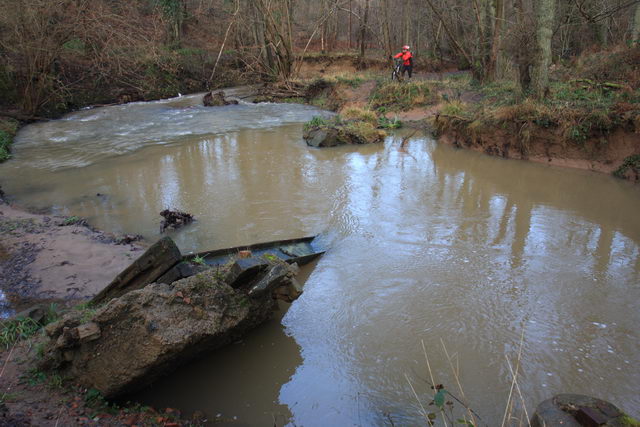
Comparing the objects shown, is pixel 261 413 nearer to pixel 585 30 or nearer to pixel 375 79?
pixel 375 79

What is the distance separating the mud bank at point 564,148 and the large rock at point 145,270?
390 inches

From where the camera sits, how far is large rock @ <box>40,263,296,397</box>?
3605 millimetres

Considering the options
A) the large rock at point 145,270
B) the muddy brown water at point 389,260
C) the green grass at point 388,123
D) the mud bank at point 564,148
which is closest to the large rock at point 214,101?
the muddy brown water at point 389,260

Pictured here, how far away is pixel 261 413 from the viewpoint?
378cm

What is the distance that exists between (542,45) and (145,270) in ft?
37.1

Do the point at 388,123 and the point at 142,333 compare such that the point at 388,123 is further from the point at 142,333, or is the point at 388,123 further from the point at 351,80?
the point at 142,333

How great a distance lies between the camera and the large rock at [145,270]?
468cm

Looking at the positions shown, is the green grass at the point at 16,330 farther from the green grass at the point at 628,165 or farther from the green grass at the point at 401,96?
the green grass at the point at 401,96

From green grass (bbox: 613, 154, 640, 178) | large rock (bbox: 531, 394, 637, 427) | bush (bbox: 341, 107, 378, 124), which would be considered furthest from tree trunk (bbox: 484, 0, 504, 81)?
large rock (bbox: 531, 394, 637, 427)

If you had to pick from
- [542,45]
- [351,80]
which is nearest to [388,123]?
[351,80]

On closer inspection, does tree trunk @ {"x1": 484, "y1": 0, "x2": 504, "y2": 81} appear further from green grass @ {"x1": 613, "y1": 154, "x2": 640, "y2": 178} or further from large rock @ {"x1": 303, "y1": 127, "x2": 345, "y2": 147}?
green grass @ {"x1": 613, "y1": 154, "x2": 640, "y2": 178}

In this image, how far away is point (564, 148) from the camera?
1108 cm

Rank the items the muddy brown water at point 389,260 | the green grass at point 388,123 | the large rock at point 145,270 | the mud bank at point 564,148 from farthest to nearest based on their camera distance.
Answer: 1. the green grass at point 388,123
2. the mud bank at point 564,148
3. the large rock at point 145,270
4. the muddy brown water at point 389,260

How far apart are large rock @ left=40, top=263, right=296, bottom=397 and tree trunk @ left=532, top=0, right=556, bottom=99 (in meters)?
10.7
